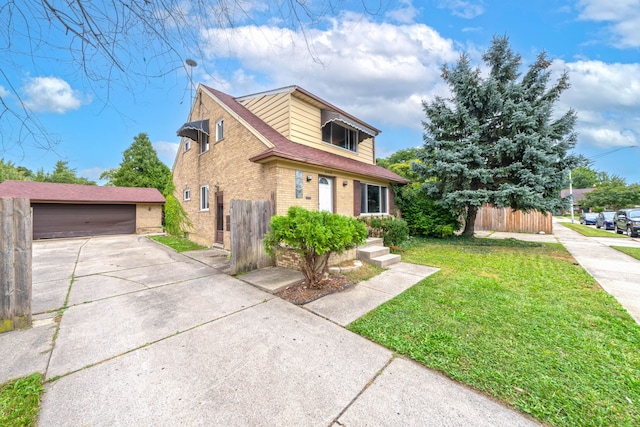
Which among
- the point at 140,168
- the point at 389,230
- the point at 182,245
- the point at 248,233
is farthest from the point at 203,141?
the point at 140,168

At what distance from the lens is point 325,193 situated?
8.63 metres

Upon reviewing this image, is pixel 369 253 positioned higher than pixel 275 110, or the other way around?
pixel 275 110

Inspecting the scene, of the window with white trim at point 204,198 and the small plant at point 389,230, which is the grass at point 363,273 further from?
the window with white trim at point 204,198

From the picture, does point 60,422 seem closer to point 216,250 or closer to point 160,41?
point 160,41

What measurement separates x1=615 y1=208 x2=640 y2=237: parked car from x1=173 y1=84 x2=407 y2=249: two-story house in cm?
1444

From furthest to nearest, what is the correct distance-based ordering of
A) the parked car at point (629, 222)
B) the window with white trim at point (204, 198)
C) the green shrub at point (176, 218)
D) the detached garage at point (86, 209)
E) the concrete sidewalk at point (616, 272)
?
the detached garage at point (86, 209) < the parked car at point (629, 222) < the green shrub at point (176, 218) < the window with white trim at point (204, 198) < the concrete sidewalk at point (616, 272)

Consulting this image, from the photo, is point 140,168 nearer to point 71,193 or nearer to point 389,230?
point 71,193

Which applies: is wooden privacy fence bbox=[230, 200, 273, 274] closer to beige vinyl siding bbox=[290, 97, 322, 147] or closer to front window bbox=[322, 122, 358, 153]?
beige vinyl siding bbox=[290, 97, 322, 147]

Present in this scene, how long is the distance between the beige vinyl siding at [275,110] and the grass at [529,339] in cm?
717

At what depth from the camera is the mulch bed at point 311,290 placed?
14.6ft

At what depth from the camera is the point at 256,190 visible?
7820mm

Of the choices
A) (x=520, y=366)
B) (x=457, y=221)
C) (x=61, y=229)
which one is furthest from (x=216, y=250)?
(x=61, y=229)

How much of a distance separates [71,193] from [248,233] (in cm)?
1787

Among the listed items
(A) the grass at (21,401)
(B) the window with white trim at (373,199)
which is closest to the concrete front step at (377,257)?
(B) the window with white trim at (373,199)
